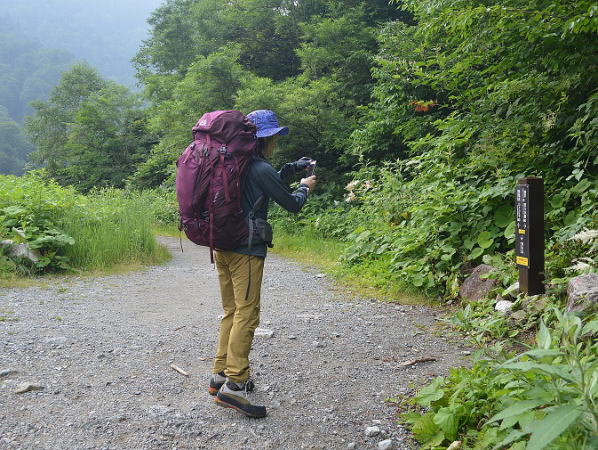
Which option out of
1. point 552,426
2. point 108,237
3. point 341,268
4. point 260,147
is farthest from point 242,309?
point 108,237

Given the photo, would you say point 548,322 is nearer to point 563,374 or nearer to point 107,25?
point 563,374

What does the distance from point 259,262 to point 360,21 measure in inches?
548

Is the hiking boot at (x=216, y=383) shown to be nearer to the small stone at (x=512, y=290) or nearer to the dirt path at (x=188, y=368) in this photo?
the dirt path at (x=188, y=368)

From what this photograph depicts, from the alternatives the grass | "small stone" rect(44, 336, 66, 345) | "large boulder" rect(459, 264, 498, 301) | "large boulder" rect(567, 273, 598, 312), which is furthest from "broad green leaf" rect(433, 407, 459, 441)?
"small stone" rect(44, 336, 66, 345)

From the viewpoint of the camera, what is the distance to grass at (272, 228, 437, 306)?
19.7ft

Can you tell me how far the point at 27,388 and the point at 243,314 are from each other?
1668 millimetres

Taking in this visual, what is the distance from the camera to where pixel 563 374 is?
1.63 metres

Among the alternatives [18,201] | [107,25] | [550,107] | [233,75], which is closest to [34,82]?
[233,75]

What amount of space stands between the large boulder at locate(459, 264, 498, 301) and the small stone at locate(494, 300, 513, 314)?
1.28ft

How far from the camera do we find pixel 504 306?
14.7ft

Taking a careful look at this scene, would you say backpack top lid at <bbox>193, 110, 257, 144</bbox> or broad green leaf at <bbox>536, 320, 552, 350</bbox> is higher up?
backpack top lid at <bbox>193, 110, 257, 144</bbox>

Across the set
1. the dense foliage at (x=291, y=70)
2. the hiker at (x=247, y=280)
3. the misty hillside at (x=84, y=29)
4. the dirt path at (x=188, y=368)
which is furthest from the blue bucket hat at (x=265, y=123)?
the misty hillside at (x=84, y=29)

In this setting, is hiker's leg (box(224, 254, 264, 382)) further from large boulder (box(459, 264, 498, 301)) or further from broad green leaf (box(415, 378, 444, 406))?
large boulder (box(459, 264, 498, 301))

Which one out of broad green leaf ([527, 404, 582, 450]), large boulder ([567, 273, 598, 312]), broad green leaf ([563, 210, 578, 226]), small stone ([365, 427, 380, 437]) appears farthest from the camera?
broad green leaf ([563, 210, 578, 226])
